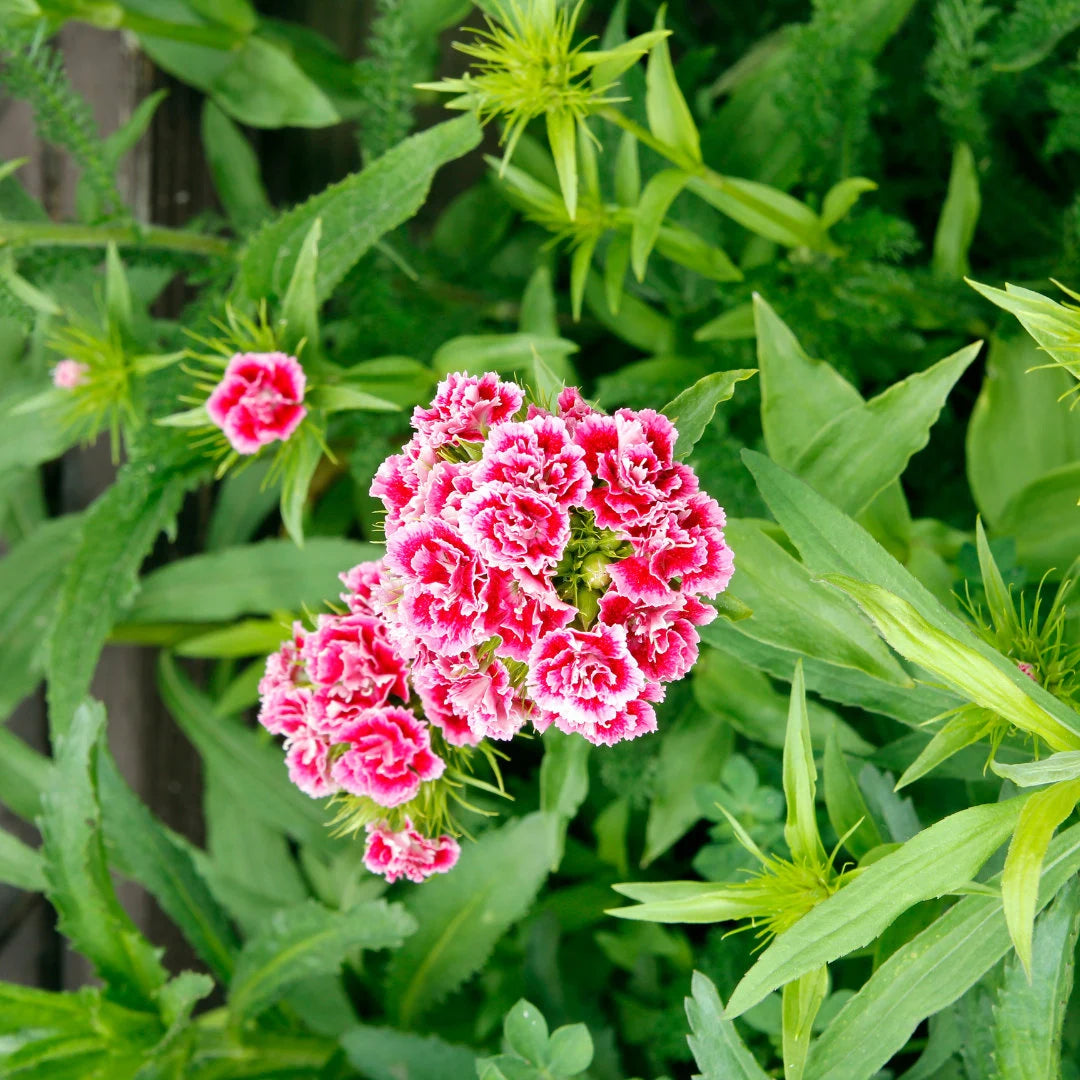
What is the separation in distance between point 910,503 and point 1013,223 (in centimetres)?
47

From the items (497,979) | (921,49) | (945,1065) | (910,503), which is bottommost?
(497,979)

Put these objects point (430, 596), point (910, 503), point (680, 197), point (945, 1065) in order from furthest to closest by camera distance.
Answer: point (910, 503)
point (680, 197)
point (945, 1065)
point (430, 596)

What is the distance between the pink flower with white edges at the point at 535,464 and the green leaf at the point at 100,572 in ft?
2.30

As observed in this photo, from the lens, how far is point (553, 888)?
1774 millimetres

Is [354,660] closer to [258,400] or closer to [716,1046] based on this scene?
[258,400]

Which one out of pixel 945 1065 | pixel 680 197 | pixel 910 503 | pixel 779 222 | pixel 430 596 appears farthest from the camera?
pixel 910 503

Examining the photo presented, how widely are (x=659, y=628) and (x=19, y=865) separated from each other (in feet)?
4.15

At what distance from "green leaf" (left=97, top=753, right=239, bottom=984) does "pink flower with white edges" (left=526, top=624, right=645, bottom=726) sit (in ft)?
3.06

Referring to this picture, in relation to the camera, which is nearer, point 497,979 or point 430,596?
point 430,596

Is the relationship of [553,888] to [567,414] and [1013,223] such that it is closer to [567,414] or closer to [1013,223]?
[567,414]

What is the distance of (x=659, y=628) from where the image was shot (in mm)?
815

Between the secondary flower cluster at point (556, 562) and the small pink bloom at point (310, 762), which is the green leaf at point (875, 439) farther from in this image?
the small pink bloom at point (310, 762)

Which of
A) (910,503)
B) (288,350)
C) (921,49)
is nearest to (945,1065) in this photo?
(910,503)

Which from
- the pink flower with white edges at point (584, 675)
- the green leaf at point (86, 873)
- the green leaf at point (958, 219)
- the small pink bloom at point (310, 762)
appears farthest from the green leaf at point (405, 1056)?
the green leaf at point (958, 219)
